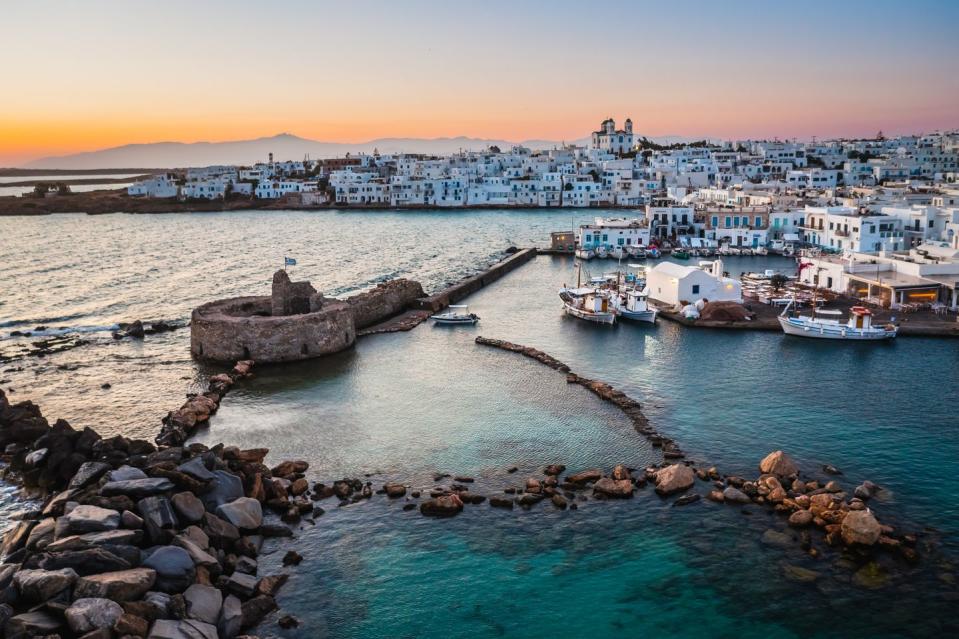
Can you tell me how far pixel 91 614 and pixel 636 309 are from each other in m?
27.3

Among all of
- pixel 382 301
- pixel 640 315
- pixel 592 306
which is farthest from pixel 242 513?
pixel 640 315

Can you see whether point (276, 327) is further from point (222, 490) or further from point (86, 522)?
point (86, 522)

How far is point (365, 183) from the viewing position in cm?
11544

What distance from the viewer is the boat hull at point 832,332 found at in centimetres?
2889

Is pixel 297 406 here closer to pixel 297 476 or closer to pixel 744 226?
pixel 297 476

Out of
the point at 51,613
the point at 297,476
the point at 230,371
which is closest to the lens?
the point at 51,613

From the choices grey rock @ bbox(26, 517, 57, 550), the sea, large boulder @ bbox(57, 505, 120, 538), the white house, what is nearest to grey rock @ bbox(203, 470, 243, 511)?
the sea

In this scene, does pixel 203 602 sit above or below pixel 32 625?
below

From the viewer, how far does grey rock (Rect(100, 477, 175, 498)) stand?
551 inches

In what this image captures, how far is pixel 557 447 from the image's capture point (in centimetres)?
1866

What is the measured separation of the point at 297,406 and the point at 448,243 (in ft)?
151

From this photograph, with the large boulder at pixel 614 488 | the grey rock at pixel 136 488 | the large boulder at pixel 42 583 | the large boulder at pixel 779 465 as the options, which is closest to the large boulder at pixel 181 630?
the large boulder at pixel 42 583

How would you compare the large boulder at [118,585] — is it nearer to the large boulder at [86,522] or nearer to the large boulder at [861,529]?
the large boulder at [86,522]

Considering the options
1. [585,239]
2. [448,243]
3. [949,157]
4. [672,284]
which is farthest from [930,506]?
[949,157]
